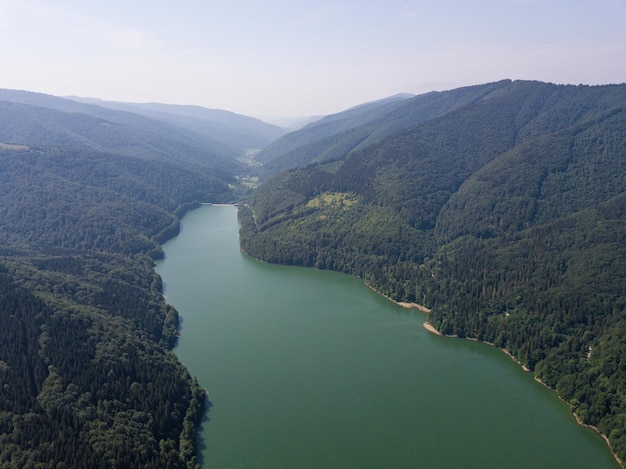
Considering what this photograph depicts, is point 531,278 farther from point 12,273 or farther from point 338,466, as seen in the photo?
point 12,273

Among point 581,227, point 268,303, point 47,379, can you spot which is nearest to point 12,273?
point 47,379

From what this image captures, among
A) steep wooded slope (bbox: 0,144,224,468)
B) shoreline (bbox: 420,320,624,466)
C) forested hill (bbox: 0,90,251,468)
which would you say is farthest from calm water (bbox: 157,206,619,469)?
forested hill (bbox: 0,90,251,468)

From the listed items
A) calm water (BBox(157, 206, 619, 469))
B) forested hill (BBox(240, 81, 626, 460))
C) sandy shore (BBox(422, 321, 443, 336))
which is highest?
forested hill (BBox(240, 81, 626, 460))

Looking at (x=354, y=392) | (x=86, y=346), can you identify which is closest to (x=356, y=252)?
(x=354, y=392)

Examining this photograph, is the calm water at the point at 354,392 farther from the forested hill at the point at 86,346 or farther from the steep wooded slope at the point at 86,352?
the forested hill at the point at 86,346

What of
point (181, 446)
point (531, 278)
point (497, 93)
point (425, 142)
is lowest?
point (181, 446)

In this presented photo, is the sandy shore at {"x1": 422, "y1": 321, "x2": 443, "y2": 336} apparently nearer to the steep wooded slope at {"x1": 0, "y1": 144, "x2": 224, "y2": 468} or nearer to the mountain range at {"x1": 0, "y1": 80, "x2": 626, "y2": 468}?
the mountain range at {"x1": 0, "y1": 80, "x2": 626, "y2": 468}
